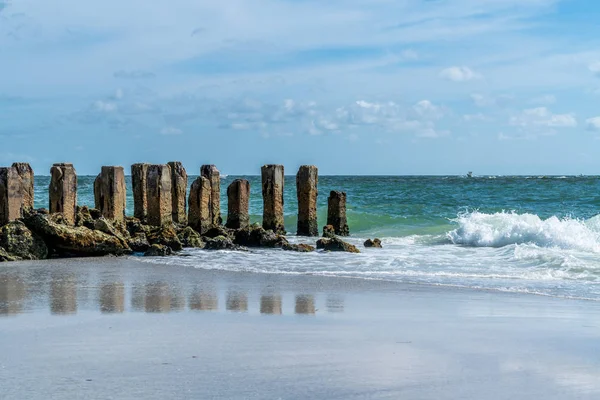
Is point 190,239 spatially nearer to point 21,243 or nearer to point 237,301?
point 21,243

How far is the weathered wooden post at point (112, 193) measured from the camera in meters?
17.0

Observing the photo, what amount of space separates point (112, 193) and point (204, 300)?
8.94 m

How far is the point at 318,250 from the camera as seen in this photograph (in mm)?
15898

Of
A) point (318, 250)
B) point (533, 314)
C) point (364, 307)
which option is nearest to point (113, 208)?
point (318, 250)

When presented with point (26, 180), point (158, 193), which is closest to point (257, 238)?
point (158, 193)

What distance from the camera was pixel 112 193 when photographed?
17016mm

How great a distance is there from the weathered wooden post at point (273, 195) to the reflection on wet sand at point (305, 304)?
10.3 meters

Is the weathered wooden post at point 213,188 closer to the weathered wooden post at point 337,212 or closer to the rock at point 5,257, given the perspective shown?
the weathered wooden post at point 337,212

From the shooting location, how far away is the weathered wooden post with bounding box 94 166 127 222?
16984 millimetres

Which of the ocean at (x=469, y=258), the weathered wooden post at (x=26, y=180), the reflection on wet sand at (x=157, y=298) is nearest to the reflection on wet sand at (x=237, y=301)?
the reflection on wet sand at (x=157, y=298)

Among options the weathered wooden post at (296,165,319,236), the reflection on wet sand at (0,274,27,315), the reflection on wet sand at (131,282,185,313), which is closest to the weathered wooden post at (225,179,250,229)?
the weathered wooden post at (296,165,319,236)

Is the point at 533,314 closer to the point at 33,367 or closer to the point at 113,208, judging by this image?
the point at 33,367

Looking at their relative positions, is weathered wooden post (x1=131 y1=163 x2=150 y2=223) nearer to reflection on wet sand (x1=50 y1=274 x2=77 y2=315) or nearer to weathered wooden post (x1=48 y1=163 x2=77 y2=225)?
weathered wooden post (x1=48 y1=163 x2=77 y2=225)

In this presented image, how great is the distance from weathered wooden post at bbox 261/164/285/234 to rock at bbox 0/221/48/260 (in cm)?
681
